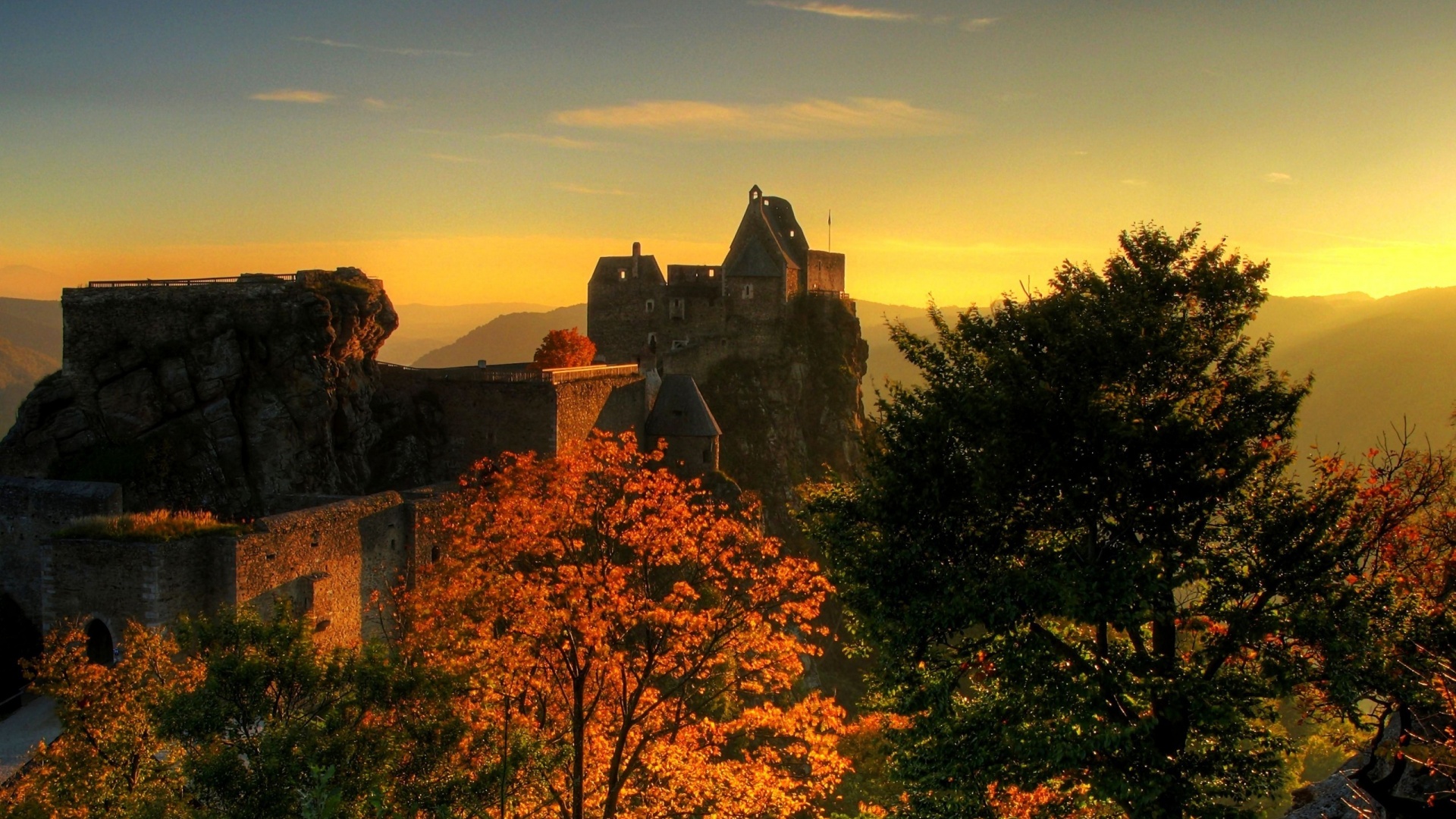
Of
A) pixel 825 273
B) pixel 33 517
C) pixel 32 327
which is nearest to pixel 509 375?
pixel 33 517

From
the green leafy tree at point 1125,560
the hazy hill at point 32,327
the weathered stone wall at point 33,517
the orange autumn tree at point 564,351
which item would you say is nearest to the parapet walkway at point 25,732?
the weathered stone wall at point 33,517

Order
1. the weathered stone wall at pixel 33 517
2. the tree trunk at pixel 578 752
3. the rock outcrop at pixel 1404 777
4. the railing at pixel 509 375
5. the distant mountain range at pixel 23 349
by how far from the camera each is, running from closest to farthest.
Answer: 1. the rock outcrop at pixel 1404 777
2. the tree trunk at pixel 578 752
3. the weathered stone wall at pixel 33 517
4. the railing at pixel 509 375
5. the distant mountain range at pixel 23 349

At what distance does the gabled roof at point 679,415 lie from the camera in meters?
50.4

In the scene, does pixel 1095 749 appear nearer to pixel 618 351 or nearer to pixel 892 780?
pixel 892 780

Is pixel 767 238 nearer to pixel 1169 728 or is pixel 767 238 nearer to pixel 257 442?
pixel 257 442

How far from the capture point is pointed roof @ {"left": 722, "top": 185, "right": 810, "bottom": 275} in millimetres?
66000

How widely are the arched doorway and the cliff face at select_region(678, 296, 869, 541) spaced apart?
124 ft

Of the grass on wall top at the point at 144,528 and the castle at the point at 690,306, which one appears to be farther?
the castle at the point at 690,306

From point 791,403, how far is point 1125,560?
49914 mm

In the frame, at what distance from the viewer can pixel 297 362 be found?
34750 mm

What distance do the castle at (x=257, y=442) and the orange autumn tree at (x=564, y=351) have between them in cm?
793

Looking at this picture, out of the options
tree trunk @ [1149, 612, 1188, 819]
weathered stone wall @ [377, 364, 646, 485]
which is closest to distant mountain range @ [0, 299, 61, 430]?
weathered stone wall @ [377, 364, 646, 485]

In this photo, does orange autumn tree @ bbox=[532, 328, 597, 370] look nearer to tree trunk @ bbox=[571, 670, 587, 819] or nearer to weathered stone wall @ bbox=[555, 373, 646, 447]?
weathered stone wall @ bbox=[555, 373, 646, 447]

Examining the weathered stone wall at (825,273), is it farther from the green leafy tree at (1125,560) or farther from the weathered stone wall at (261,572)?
the green leafy tree at (1125,560)
